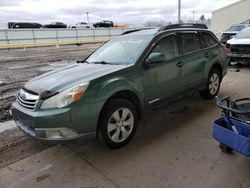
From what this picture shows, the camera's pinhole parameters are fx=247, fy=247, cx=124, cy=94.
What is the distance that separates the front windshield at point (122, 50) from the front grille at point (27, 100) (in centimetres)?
142

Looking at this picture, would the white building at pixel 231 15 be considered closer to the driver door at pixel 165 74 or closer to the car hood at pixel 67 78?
the driver door at pixel 165 74

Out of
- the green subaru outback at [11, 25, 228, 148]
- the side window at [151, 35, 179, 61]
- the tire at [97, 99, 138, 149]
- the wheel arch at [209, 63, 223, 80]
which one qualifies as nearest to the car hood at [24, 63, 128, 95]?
the green subaru outback at [11, 25, 228, 148]

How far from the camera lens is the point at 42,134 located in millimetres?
3061

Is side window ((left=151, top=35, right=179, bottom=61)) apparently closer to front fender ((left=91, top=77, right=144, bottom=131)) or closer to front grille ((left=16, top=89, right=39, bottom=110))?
front fender ((left=91, top=77, right=144, bottom=131))

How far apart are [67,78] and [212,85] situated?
3.53 m

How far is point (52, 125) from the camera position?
3.02 metres

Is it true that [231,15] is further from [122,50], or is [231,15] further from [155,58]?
[155,58]

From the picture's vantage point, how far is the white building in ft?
86.7

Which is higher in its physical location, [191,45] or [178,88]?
[191,45]

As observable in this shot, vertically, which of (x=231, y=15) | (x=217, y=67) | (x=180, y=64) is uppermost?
(x=231, y=15)

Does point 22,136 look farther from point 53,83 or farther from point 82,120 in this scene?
point 82,120

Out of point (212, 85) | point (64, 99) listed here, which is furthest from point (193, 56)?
point (64, 99)

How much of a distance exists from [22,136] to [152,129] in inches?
87.6

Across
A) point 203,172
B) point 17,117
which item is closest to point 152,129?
point 203,172
